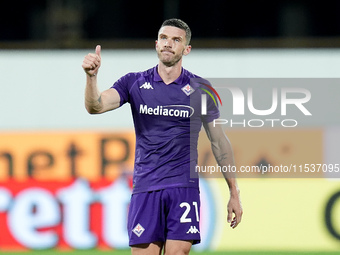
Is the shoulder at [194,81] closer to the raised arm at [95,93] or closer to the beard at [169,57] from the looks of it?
the beard at [169,57]

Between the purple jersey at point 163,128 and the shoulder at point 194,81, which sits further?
the shoulder at point 194,81

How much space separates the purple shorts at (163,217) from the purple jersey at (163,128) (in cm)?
6

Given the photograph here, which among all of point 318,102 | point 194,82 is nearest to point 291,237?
point 318,102

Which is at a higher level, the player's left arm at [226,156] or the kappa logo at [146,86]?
the kappa logo at [146,86]

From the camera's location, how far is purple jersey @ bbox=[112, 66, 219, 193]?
5406 millimetres

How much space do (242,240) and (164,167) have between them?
3990mm

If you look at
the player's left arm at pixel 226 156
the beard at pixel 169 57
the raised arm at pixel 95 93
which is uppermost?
the beard at pixel 169 57

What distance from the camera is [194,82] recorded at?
18.4 ft


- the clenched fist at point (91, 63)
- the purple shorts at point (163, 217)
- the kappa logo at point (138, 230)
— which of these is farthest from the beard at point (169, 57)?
the kappa logo at point (138, 230)

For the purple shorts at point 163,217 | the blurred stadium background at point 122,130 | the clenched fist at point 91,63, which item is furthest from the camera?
the blurred stadium background at point 122,130

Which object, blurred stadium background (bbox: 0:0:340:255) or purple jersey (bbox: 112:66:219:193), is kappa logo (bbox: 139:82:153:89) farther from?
blurred stadium background (bbox: 0:0:340:255)

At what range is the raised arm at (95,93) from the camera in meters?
4.88

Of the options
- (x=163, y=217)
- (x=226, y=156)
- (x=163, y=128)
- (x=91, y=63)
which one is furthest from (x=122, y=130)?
(x=91, y=63)

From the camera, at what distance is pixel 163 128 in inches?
214
